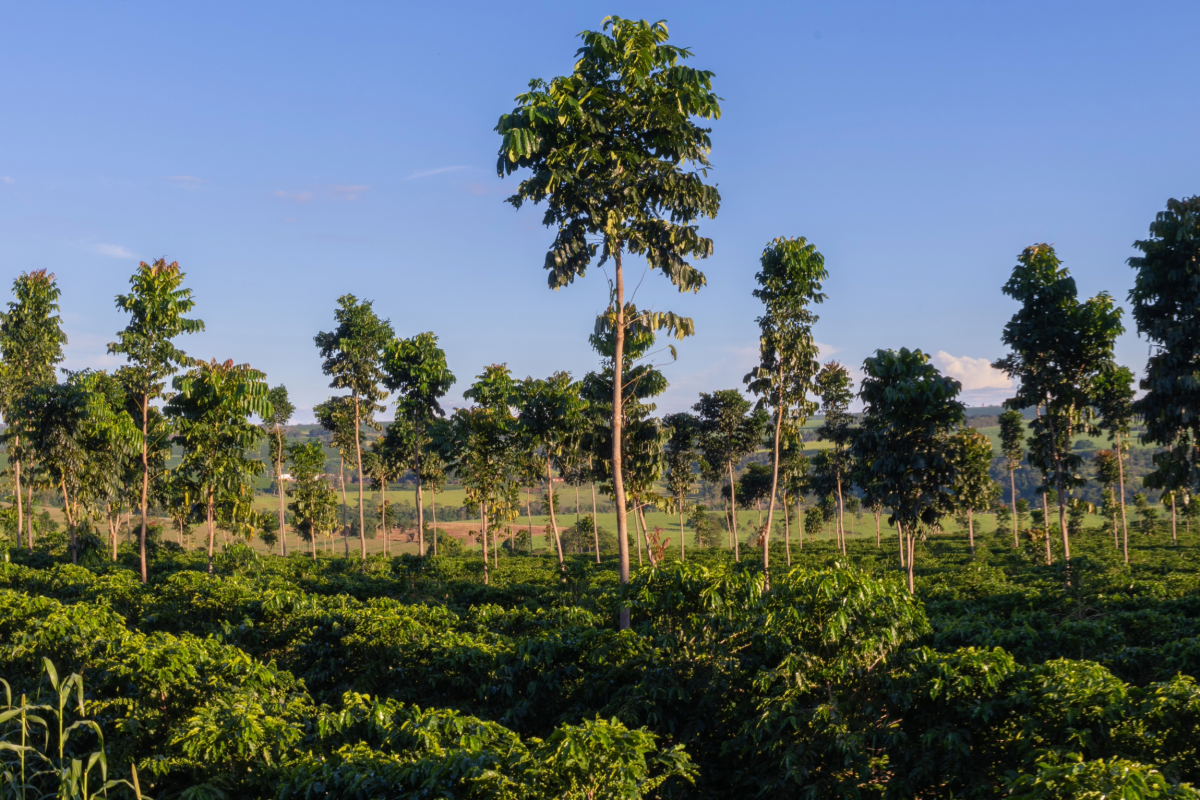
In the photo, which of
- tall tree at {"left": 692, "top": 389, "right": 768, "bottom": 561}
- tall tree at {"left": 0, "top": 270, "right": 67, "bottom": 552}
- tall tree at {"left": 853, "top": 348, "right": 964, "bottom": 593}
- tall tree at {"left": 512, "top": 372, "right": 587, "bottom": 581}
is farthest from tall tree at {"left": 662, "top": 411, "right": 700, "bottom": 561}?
tall tree at {"left": 0, "top": 270, "right": 67, "bottom": 552}

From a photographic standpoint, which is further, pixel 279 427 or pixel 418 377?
pixel 279 427

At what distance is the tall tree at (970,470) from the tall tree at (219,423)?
66.4 feet

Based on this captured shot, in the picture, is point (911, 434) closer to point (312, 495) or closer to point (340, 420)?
point (340, 420)

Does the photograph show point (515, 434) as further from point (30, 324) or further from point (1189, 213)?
point (30, 324)

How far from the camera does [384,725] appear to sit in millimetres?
7828

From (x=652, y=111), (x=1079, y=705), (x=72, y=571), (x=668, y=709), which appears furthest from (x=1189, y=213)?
(x=72, y=571)

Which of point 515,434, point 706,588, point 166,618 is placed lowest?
point 166,618

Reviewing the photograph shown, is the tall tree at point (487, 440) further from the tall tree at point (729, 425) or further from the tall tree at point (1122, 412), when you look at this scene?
the tall tree at point (1122, 412)

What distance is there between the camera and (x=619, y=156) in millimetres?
14711

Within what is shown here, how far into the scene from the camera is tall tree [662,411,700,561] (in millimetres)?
38062

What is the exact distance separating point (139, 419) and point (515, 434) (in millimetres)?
14180

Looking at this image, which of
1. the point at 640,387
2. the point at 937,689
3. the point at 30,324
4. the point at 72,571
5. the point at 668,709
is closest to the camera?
the point at 937,689

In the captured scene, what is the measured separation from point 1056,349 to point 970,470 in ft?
19.7

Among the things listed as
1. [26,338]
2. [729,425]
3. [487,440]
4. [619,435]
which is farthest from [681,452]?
Answer: [26,338]
